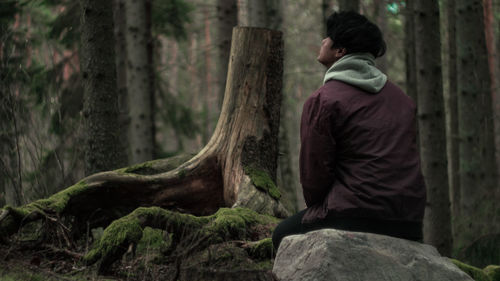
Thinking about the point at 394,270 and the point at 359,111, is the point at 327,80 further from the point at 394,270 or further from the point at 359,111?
the point at 394,270

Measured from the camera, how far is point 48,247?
4.85m

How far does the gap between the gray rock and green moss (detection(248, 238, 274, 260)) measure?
2.60 ft

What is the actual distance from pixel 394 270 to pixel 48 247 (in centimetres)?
298

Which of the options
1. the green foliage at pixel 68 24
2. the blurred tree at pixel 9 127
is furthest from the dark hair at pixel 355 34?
the green foliage at pixel 68 24

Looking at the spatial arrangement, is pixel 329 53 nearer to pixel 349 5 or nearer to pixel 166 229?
pixel 166 229

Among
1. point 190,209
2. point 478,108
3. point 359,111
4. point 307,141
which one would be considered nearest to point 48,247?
point 190,209

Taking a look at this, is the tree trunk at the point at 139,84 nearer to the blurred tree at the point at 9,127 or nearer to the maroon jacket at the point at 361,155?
the blurred tree at the point at 9,127

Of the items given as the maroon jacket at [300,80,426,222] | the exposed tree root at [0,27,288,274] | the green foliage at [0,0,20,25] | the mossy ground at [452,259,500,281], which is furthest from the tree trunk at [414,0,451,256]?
the green foliage at [0,0,20,25]

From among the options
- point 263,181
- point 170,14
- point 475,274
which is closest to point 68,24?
point 170,14

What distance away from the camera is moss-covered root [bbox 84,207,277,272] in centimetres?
420

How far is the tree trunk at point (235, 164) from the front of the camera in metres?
5.67

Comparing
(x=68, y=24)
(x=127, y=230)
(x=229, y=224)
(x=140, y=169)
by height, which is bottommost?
(x=229, y=224)

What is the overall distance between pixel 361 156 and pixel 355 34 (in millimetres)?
835

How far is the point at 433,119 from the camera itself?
7.76 m
